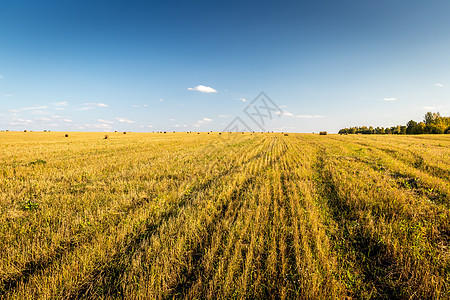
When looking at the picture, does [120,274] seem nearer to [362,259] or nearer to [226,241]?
[226,241]

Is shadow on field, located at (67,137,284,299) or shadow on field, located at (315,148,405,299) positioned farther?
shadow on field, located at (315,148,405,299)

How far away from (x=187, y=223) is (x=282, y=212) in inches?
101

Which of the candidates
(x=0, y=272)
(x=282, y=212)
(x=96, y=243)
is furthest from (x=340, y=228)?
(x=0, y=272)

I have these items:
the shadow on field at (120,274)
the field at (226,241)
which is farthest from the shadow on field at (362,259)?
the shadow on field at (120,274)

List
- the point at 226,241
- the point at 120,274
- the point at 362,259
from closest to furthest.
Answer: the point at 120,274 < the point at 362,259 < the point at 226,241

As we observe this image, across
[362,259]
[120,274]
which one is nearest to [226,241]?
[120,274]

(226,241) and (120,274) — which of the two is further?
(226,241)

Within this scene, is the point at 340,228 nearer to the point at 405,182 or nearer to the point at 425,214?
the point at 425,214

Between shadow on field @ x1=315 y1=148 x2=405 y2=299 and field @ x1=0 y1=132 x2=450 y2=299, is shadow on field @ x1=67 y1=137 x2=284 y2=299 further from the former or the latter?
shadow on field @ x1=315 y1=148 x2=405 y2=299

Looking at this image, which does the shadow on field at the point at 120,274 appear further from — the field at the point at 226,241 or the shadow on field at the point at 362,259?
the shadow on field at the point at 362,259

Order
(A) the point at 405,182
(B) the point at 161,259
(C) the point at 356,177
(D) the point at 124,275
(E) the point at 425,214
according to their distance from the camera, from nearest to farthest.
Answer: (D) the point at 124,275 < (B) the point at 161,259 < (E) the point at 425,214 < (A) the point at 405,182 < (C) the point at 356,177

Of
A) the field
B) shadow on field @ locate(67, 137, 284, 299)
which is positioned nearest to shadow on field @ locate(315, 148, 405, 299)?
the field

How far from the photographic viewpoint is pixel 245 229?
4.05 m

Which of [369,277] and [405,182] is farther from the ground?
[405,182]
